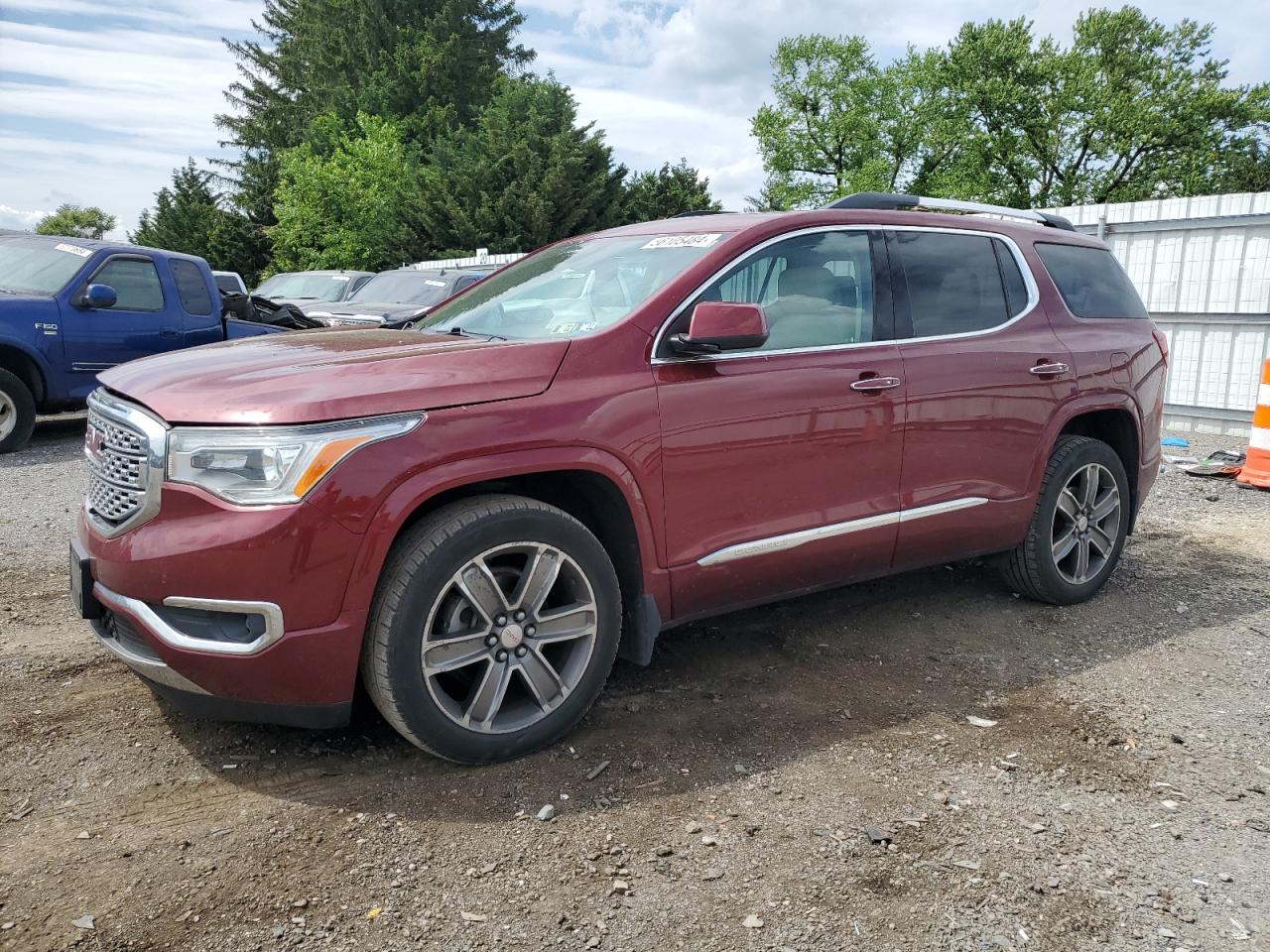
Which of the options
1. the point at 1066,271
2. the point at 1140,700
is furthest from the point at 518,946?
the point at 1066,271

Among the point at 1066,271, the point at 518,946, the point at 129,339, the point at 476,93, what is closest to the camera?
the point at 518,946

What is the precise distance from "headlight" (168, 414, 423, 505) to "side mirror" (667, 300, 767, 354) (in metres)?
1.17

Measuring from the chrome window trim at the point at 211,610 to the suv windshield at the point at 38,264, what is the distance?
7.58 metres

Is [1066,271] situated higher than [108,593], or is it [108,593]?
[1066,271]

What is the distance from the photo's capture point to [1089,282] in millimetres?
5066

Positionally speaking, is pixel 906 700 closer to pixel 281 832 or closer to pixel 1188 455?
pixel 281 832

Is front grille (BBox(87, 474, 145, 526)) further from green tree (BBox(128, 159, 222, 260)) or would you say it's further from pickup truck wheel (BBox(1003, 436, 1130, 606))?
green tree (BBox(128, 159, 222, 260))

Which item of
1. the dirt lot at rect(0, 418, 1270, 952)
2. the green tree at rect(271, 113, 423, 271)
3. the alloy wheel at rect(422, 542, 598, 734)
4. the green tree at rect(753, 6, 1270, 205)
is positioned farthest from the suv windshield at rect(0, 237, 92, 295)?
the green tree at rect(753, 6, 1270, 205)

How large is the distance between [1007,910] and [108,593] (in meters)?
2.74

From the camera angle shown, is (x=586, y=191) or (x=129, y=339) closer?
(x=129, y=339)

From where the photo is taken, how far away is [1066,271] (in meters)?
4.96

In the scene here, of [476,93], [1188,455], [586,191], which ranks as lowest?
[1188,455]

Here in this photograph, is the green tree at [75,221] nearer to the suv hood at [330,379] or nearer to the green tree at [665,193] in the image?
the green tree at [665,193]

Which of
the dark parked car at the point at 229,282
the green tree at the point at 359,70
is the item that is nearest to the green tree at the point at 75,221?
the green tree at the point at 359,70
